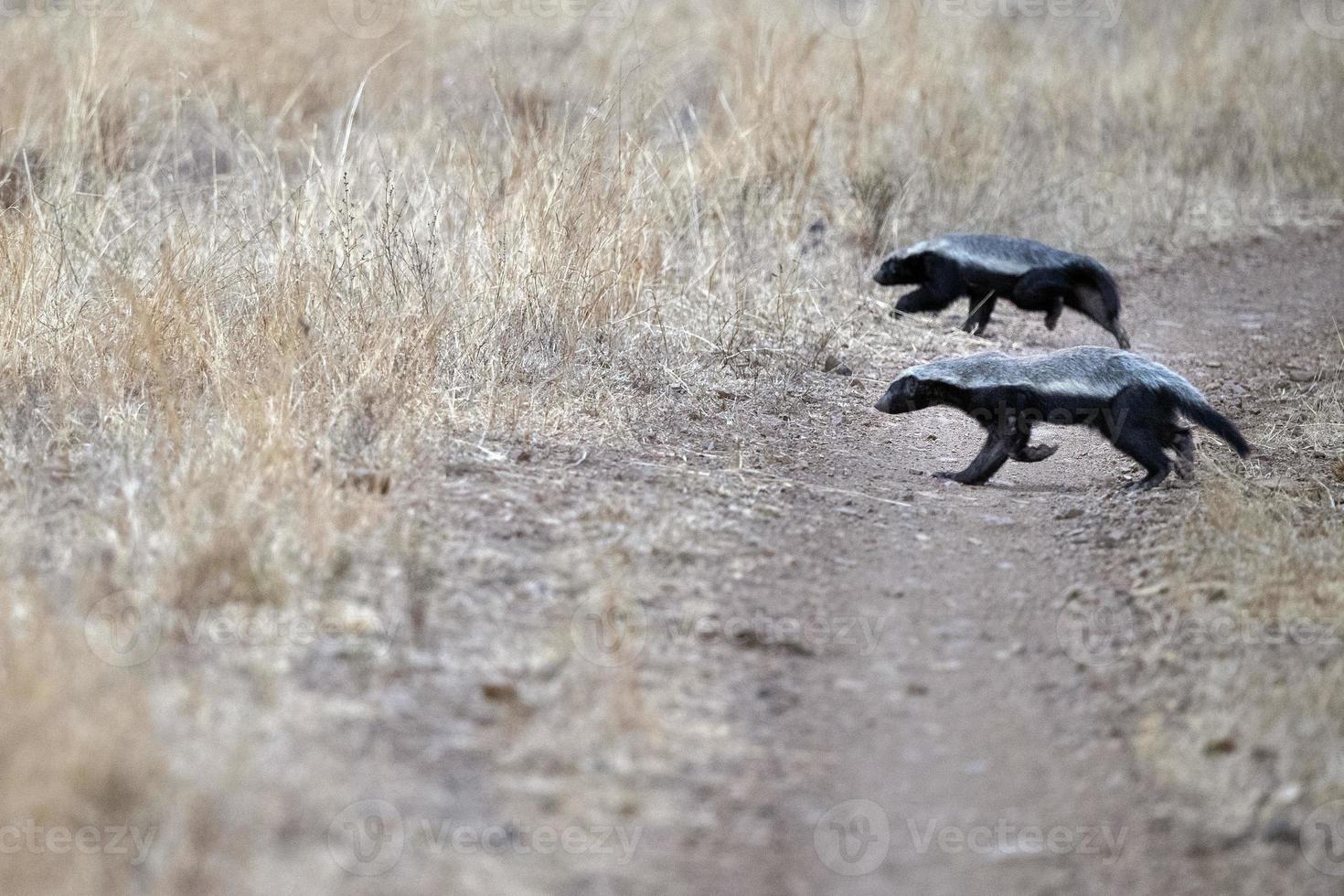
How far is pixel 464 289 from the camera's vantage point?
5.50m

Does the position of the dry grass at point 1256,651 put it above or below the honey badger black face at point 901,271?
above

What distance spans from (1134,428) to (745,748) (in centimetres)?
257

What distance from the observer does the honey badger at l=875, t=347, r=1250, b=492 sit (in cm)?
490

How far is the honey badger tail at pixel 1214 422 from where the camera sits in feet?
15.7

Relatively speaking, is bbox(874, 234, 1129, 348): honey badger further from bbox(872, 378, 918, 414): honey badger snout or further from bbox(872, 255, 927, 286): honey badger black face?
bbox(872, 378, 918, 414): honey badger snout

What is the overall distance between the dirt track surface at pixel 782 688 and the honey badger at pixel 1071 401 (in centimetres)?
18

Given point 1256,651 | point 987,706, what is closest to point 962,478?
point 1256,651

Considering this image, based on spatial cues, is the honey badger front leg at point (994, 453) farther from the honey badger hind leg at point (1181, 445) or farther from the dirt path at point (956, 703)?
the honey badger hind leg at point (1181, 445)

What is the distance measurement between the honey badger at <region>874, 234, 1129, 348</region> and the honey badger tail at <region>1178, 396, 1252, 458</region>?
2.26 meters

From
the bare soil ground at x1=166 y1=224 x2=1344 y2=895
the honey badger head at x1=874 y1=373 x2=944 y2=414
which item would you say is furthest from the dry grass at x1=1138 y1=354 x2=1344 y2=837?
the honey badger head at x1=874 y1=373 x2=944 y2=414

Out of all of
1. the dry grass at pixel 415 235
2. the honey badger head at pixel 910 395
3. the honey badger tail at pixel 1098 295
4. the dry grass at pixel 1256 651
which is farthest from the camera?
the honey badger tail at pixel 1098 295

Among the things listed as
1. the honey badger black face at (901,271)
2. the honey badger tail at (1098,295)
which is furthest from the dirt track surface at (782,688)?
the honey badger black face at (901,271)

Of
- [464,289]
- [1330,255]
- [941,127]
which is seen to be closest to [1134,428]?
[464,289]

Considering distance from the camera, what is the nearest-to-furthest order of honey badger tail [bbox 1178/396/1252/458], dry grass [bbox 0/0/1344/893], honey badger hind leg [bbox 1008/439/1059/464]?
1. dry grass [bbox 0/0/1344/893]
2. honey badger tail [bbox 1178/396/1252/458]
3. honey badger hind leg [bbox 1008/439/1059/464]
